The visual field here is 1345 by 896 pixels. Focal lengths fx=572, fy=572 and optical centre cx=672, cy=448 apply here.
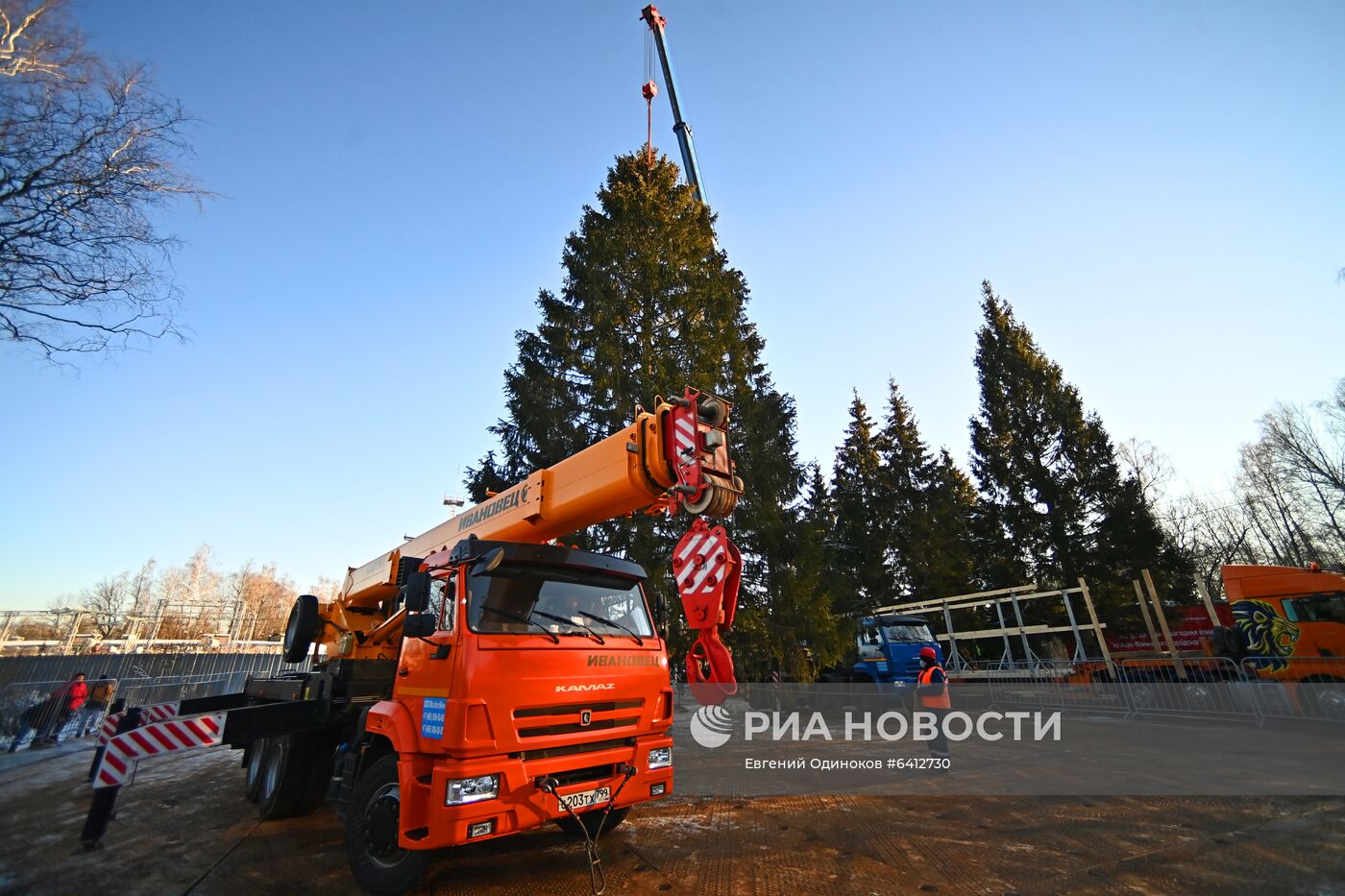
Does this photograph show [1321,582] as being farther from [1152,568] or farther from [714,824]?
[714,824]

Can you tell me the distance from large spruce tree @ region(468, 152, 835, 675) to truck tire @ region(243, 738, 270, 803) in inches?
261

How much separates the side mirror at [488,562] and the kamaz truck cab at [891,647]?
13667 mm

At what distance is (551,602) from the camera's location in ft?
15.9

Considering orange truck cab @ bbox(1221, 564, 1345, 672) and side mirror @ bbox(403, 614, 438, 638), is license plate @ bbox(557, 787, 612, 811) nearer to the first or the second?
→ side mirror @ bbox(403, 614, 438, 638)

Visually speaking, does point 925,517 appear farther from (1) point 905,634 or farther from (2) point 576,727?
(2) point 576,727

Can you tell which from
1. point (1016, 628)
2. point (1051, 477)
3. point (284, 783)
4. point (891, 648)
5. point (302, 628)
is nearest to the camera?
point (284, 783)

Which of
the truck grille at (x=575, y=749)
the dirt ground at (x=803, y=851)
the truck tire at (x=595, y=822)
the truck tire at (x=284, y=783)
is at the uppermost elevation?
the truck grille at (x=575, y=749)

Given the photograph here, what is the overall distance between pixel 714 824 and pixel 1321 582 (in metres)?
15.2

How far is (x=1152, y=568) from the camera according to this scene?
22375mm

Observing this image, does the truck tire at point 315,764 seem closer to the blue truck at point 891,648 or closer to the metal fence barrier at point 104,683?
the metal fence barrier at point 104,683

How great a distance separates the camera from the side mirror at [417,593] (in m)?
4.65

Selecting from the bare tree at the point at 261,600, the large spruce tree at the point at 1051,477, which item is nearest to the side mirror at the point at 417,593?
the large spruce tree at the point at 1051,477

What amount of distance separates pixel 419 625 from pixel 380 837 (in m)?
1.58

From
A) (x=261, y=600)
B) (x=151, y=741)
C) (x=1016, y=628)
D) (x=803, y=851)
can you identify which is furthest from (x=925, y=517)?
(x=261, y=600)
